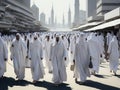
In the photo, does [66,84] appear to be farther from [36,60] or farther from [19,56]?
[19,56]

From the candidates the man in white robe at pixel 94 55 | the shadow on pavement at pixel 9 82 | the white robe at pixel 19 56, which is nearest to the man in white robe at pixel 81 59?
the shadow on pavement at pixel 9 82

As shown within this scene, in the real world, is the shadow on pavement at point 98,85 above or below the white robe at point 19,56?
below

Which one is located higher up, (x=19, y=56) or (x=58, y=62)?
(x=19, y=56)

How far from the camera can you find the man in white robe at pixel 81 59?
37.2 ft

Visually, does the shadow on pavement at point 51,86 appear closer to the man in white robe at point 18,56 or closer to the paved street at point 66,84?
the paved street at point 66,84

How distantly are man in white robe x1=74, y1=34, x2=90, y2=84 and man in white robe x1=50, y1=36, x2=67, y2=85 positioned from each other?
0.59m

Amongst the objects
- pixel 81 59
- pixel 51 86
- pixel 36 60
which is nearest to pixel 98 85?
pixel 81 59

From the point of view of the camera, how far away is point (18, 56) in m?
12.4

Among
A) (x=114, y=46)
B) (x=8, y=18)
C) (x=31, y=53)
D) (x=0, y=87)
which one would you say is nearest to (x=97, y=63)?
(x=114, y=46)

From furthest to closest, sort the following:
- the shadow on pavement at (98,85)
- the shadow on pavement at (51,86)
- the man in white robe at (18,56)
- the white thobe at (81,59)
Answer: the man in white robe at (18,56), the white thobe at (81,59), the shadow on pavement at (51,86), the shadow on pavement at (98,85)

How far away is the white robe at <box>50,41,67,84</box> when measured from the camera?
10906 millimetres

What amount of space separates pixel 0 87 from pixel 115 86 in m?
3.79

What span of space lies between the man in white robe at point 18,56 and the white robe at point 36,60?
1.91ft

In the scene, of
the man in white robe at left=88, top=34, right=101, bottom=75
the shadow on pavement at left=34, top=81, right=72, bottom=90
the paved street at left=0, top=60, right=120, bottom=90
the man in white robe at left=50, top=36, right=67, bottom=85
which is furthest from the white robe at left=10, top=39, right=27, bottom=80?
the man in white robe at left=88, top=34, right=101, bottom=75
